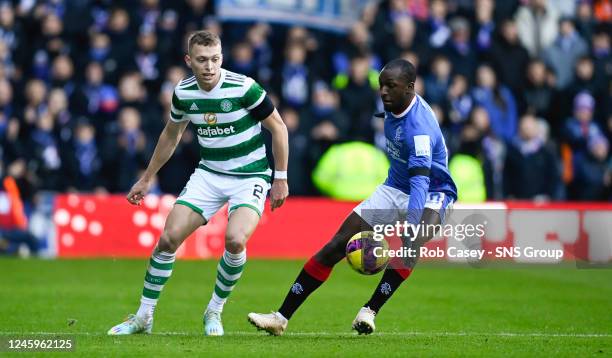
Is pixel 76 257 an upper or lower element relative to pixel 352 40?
lower

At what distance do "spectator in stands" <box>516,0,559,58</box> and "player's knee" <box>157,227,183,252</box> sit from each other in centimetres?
1396

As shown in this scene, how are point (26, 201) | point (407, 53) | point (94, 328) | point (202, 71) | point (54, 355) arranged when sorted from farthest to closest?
point (407, 53) → point (26, 201) → point (94, 328) → point (202, 71) → point (54, 355)

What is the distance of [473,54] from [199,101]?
1227 cm

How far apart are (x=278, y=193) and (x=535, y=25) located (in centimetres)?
1400

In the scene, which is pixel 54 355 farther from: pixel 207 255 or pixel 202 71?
pixel 207 255

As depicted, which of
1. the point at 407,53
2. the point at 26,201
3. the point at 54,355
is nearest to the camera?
the point at 54,355

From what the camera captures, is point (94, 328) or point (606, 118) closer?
point (94, 328)

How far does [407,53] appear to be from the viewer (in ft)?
67.6

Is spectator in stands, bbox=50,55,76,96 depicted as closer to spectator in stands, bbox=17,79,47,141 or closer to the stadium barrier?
spectator in stands, bbox=17,79,47,141

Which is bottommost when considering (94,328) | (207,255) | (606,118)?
(207,255)

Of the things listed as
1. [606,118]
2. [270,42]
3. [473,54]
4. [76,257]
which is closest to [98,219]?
[76,257]

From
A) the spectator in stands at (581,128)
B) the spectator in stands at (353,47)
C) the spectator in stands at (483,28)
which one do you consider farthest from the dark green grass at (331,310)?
the spectator in stands at (483,28)

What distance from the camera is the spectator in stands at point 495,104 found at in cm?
2103

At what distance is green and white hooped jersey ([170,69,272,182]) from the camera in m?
10.2
